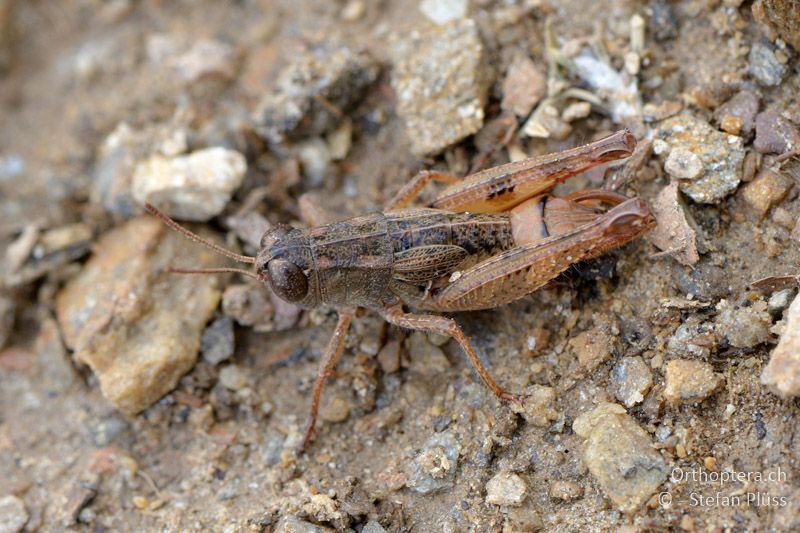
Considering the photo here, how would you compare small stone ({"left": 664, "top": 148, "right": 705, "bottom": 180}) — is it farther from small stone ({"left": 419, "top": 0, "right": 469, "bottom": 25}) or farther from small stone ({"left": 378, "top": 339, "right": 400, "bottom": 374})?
small stone ({"left": 378, "top": 339, "right": 400, "bottom": 374})

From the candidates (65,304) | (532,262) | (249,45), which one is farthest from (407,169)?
(65,304)

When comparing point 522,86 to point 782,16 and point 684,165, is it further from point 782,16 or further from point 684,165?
point 782,16

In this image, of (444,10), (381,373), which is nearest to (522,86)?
(444,10)

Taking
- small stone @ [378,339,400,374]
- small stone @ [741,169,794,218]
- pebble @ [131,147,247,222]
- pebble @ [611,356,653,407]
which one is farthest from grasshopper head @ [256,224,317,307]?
small stone @ [741,169,794,218]

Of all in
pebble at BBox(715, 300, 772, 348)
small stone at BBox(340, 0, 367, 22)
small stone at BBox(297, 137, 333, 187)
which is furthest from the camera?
small stone at BBox(340, 0, 367, 22)

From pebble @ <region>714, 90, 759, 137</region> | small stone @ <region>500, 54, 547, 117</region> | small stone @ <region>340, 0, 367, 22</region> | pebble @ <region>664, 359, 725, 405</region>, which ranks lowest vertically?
pebble @ <region>664, 359, 725, 405</region>

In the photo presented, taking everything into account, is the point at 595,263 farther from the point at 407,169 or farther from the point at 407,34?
the point at 407,34
